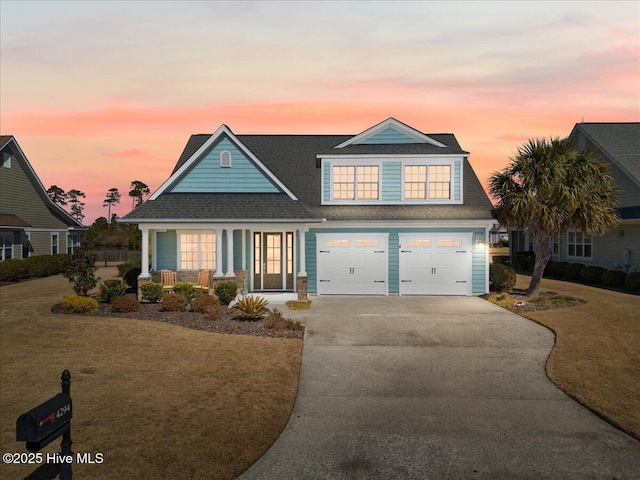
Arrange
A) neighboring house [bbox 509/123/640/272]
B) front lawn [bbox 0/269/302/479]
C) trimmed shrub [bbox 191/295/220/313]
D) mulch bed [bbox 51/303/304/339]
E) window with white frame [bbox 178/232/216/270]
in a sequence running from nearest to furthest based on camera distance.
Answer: front lawn [bbox 0/269/302/479]
mulch bed [bbox 51/303/304/339]
trimmed shrub [bbox 191/295/220/313]
window with white frame [bbox 178/232/216/270]
neighboring house [bbox 509/123/640/272]

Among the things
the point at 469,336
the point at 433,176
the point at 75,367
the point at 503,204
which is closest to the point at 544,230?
the point at 503,204

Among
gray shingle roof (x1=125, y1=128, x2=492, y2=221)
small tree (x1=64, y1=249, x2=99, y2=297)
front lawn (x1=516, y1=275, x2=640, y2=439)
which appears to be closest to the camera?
front lawn (x1=516, y1=275, x2=640, y2=439)

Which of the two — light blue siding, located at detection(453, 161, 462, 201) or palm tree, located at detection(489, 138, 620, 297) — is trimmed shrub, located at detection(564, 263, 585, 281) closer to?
palm tree, located at detection(489, 138, 620, 297)

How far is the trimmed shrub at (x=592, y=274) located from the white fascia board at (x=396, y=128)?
1154 cm

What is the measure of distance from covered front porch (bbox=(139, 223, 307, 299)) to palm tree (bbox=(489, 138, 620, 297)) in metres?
8.93

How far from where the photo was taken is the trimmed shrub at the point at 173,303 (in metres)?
16.6

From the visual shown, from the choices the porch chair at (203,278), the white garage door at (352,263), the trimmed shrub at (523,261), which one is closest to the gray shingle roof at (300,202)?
the white garage door at (352,263)

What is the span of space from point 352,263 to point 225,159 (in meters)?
7.21

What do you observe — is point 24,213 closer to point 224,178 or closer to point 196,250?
point 196,250

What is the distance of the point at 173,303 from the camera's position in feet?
54.5

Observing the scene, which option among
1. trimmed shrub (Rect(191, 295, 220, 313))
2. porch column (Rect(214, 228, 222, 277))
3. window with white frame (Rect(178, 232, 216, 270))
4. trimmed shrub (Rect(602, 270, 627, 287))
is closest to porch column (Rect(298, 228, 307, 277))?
porch column (Rect(214, 228, 222, 277))

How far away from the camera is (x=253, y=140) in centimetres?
2564

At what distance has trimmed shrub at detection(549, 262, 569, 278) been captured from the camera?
2831 centimetres

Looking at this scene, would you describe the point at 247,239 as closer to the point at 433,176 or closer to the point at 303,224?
the point at 303,224
